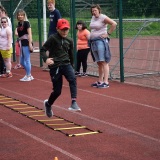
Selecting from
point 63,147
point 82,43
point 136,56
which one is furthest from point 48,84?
point 63,147

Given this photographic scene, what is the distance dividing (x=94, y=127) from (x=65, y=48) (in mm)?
1658

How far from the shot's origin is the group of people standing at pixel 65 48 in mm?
9672

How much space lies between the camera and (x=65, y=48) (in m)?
9.78

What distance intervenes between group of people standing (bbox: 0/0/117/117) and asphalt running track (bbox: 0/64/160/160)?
483mm

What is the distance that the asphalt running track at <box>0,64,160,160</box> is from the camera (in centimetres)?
725

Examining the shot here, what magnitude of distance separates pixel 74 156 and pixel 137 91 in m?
5.92

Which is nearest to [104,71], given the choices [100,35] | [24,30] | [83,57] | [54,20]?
[100,35]

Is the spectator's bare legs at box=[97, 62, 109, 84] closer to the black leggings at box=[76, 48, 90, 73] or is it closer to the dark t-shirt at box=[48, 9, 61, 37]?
the dark t-shirt at box=[48, 9, 61, 37]

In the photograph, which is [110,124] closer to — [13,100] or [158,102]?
[158,102]

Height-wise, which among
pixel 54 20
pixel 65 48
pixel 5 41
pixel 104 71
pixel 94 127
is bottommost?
pixel 94 127

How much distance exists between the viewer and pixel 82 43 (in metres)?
15.8

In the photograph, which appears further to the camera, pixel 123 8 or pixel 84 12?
pixel 84 12

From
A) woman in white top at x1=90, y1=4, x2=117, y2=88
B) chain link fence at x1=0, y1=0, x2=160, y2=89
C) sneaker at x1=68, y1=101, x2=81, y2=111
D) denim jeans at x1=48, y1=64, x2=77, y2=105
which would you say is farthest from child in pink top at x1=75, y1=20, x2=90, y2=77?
denim jeans at x1=48, y1=64, x2=77, y2=105

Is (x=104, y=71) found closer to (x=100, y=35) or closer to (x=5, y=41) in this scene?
(x=100, y=35)
